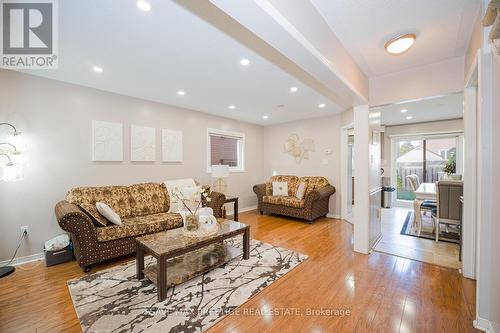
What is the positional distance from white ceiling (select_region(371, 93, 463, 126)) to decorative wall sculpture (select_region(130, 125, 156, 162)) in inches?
166

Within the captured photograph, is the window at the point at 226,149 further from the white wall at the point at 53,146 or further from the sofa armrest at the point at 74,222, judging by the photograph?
the sofa armrest at the point at 74,222

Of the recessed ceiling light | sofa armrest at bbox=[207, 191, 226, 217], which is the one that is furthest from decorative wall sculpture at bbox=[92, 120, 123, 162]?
the recessed ceiling light

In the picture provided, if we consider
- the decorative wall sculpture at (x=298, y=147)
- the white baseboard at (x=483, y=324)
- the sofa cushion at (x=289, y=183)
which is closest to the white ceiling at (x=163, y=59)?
the decorative wall sculpture at (x=298, y=147)

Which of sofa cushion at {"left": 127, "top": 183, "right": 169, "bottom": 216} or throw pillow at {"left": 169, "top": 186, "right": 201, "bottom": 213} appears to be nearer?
sofa cushion at {"left": 127, "top": 183, "right": 169, "bottom": 216}

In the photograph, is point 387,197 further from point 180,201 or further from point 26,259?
point 26,259

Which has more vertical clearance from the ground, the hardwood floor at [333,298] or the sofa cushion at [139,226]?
the sofa cushion at [139,226]

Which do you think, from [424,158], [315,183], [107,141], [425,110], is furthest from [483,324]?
[424,158]

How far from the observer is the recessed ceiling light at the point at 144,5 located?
1.53 metres

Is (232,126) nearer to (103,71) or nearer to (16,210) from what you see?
(103,71)

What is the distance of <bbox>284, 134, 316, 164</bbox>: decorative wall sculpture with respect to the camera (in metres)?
5.32

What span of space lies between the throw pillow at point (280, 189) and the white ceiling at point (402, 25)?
3.22 m

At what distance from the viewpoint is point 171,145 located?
414cm

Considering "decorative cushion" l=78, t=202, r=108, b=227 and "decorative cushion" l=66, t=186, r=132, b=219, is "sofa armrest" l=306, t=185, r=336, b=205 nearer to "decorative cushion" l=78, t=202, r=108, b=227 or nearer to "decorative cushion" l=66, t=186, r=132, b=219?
"decorative cushion" l=66, t=186, r=132, b=219

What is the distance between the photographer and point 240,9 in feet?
3.81
